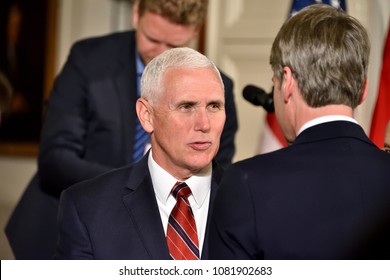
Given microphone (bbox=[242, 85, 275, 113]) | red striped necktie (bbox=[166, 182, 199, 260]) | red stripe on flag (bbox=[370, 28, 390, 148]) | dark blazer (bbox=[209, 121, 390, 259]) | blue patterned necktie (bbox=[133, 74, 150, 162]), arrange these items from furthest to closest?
red stripe on flag (bbox=[370, 28, 390, 148]) < blue patterned necktie (bbox=[133, 74, 150, 162]) < microphone (bbox=[242, 85, 275, 113]) < red striped necktie (bbox=[166, 182, 199, 260]) < dark blazer (bbox=[209, 121, 390, 259])

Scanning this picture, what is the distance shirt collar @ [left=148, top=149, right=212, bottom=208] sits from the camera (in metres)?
1.99

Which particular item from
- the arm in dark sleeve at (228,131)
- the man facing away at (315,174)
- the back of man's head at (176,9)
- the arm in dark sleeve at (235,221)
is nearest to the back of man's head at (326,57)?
the man facing away at (315,174)

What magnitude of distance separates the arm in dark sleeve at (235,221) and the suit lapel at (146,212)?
339 mm

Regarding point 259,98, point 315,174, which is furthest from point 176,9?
point 315,174

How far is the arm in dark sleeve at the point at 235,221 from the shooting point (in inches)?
61.3

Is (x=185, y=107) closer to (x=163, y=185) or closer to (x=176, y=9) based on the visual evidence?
(x=163, y=185)

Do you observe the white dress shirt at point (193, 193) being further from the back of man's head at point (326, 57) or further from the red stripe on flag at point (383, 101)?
the red stripe on flag at point (383, 101)

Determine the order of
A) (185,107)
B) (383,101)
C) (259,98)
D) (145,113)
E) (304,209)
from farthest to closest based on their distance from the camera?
(383,101) → (259,98) → (145,113) → (185,107) → (304,209)

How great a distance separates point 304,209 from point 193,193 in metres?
0.48

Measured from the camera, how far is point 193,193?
1979 mm

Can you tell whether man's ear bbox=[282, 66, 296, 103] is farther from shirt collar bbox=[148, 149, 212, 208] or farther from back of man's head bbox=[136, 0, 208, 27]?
back of man's head bbox=[136, 0, 208, 27]

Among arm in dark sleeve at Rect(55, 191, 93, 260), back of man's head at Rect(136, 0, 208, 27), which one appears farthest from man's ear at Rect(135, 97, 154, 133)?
back of man's head at Rect(136, 0, 208, 27)

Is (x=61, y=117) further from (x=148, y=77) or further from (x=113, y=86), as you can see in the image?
(x=148, y=77)
